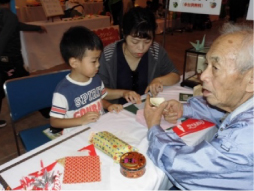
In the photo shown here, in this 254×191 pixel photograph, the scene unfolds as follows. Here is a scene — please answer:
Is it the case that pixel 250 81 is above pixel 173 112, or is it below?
above

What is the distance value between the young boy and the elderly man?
56cm

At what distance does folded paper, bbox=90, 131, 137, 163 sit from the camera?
966mm

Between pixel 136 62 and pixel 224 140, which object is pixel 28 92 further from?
pixel 224 140

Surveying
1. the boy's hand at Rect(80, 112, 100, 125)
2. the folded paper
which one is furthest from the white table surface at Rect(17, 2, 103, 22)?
the folded paper

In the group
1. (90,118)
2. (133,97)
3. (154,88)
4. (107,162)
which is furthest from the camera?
(154,88)

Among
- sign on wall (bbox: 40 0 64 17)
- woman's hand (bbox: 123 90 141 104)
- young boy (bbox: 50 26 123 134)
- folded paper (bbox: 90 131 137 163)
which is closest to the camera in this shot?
folded paper (bbox: 90 131 137 163)

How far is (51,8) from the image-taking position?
4.20 meters

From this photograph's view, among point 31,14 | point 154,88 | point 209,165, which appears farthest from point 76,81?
point 31,14

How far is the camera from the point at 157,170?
3.04 feet

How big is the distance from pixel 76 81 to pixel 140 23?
1.85 ft

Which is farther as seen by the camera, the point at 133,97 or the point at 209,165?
the point at 133,97

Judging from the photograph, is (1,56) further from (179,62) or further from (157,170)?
(179,62)

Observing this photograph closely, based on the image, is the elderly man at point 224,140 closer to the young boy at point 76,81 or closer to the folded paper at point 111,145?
the folded paper at point 111,145

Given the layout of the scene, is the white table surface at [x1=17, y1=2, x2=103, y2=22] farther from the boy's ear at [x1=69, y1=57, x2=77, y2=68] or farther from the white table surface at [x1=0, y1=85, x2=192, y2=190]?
the white table surface at [x1=0, y1=85, x2=192, y2=190]
